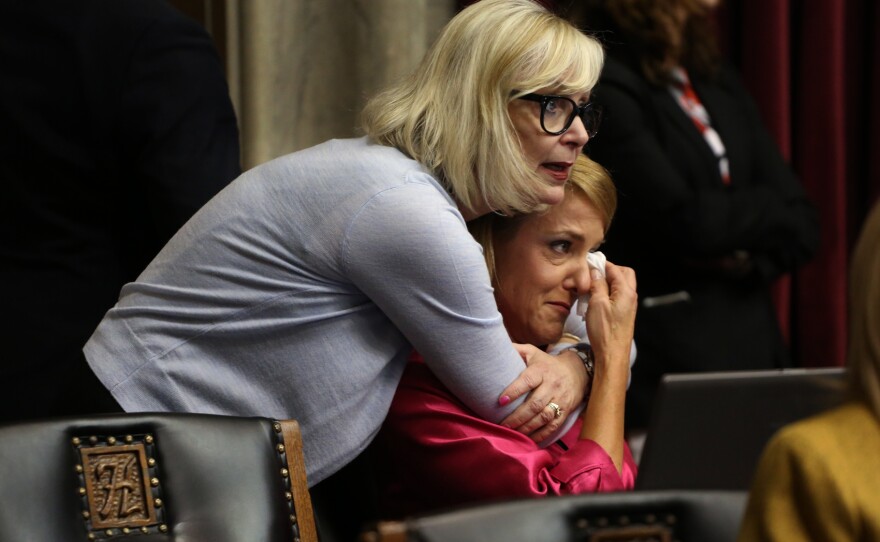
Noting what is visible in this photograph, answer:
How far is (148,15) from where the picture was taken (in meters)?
2.24

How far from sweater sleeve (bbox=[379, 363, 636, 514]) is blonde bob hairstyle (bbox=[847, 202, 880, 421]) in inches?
25.9

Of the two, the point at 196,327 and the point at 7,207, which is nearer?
the point at 196,327

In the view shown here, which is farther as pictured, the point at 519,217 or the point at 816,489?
the point at 519,217

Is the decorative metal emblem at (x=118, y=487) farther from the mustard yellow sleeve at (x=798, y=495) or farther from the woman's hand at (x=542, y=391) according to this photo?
the mustard yellow sleeve at (x=798, y=495)

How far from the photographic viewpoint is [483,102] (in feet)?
6.21

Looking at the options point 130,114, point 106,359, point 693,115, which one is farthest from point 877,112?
point 106,359

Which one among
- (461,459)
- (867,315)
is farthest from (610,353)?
(867,315)

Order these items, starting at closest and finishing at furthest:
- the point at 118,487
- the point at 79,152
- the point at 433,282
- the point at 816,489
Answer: the point at 816,489, the point at 118,487, the point at 433,282, the point at 79,152

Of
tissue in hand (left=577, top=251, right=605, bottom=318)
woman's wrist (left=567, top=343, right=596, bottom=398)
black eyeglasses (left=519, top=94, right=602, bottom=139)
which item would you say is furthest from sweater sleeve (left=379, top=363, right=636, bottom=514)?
black eyeglasses (left=519, top=94, right=602, bottom=139)

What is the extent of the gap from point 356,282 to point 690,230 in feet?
4.17

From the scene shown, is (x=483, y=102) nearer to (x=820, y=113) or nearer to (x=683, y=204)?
(x=683, y=204)

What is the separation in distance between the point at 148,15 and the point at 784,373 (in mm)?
1176

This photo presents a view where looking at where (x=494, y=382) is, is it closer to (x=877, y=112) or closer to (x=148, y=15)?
(x=148, y=15)

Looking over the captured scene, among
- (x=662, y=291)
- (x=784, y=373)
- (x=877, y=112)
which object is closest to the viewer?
(x=784, y=373)
